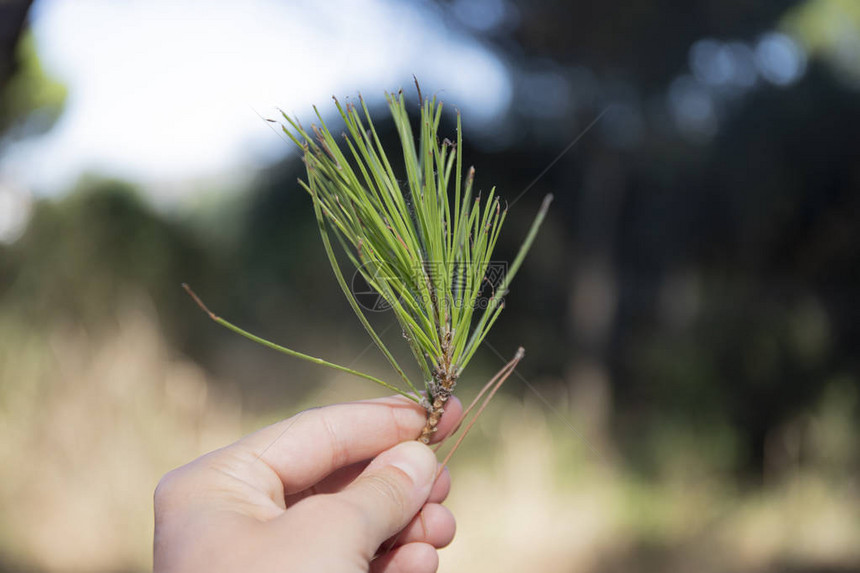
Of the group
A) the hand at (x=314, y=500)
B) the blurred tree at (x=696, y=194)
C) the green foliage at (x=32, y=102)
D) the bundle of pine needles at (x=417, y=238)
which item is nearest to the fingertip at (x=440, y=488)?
the hand at (x=314, y=500)

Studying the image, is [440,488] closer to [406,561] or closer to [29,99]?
[406,561]

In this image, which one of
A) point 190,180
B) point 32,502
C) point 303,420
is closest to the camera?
point 303,420

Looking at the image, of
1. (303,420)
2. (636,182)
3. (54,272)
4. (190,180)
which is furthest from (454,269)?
(190,180)

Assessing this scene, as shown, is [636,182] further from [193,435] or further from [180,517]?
[180,517]

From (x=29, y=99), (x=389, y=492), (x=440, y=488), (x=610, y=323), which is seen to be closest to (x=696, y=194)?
(x=610, y=323)

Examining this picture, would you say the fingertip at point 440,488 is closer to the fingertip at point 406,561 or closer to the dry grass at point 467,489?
the fingertip at point 406,561

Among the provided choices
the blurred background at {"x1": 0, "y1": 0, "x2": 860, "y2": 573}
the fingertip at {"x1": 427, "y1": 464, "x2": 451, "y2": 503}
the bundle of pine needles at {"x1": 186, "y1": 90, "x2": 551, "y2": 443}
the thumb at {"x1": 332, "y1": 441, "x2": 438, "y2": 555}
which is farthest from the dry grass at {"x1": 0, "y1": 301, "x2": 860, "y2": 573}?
the bundle of pine needles at {"x1": 186, "y1": 90, "x2": 551, "y2": 443}

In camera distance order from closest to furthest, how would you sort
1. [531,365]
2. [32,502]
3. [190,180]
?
[32,502]
[531,365]
[190,180]
